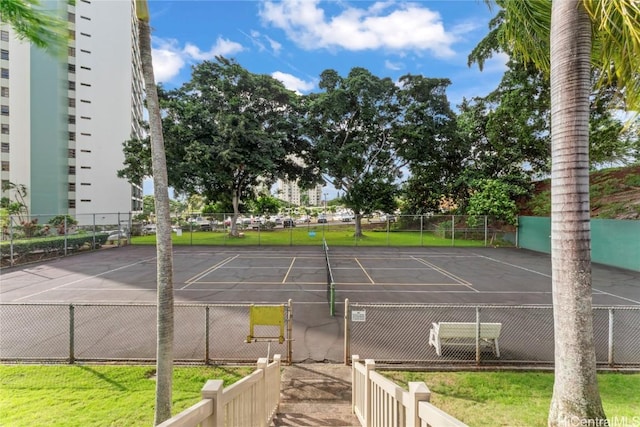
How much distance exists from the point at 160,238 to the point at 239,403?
2.34 meters

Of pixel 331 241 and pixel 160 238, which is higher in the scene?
pixel 160 238

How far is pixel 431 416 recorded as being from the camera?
1991 millimetres

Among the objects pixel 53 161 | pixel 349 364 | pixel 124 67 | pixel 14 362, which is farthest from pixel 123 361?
pixel 124 67

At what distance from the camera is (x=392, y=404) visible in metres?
2.87

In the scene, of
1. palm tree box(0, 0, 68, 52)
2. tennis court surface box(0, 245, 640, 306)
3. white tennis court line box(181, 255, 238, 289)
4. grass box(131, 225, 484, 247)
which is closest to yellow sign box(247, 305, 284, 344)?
tennis court surface box(0, 245, 640, 306)

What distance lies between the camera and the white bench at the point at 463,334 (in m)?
6.24

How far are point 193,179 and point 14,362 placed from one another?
2265 centimetres

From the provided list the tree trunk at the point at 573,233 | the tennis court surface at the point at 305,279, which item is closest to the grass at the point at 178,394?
the tree trunk at the point at 573,233

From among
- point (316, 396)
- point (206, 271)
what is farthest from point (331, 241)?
point (316, 396)

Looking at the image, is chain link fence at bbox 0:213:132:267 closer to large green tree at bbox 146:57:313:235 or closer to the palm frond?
large green tree at bbox 146:57:313:235

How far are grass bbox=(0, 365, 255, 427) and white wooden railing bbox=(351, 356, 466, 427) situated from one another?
250 cm

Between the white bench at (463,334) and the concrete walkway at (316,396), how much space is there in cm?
215

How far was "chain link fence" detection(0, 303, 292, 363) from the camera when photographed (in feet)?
20.5

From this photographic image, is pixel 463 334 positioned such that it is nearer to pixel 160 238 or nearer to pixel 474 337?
pixel 474 337
